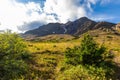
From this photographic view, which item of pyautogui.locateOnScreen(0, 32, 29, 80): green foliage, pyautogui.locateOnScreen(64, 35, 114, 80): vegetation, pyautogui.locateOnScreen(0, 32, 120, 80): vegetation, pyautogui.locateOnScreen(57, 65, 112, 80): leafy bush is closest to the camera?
pyautogui.locateOnScreen(0, 32, 29, 80): green foliage

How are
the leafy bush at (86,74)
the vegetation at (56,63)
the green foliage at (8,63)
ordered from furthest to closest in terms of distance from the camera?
the leafy bush at (86,74) < the vegetation at (56,63) < the green foliage at (8,63)

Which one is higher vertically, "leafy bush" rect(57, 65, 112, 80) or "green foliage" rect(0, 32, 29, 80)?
"green foliage" rect(0, 32, 29, 80)

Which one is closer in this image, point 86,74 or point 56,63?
point 86,74

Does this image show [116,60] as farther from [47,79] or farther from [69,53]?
[47,79]

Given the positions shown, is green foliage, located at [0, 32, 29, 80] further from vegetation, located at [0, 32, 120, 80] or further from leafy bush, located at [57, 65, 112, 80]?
leafy bush, located at [57, 65, 112, 80]

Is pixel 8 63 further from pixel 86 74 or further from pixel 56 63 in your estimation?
pixel 56 63

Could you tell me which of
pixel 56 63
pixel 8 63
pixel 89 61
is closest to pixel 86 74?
pixel 89 61

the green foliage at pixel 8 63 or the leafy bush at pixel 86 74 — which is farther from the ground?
the green foliage at pixel 8 63

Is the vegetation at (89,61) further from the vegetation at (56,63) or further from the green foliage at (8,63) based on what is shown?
the green foliage at (8,63)

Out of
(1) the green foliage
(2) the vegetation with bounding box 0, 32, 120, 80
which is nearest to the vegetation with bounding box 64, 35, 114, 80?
(2) the vegetation with bounding box 0, 32, 120, 80

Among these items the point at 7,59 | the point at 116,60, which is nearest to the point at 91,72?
the point at 7,59

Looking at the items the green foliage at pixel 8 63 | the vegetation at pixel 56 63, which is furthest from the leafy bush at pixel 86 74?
the green foliage at pixel 8 63

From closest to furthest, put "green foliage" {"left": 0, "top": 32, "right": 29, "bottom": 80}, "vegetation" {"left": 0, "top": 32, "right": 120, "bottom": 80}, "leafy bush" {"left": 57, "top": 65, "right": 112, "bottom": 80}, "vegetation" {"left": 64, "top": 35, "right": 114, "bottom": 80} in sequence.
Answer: "green foliage" {"left": 0, "top": 32, "right": 29, "bottom": 80} < "vegetation" {"left": 0, "top": 32, "right": 120, "bottom": 80} < "leafy bush" {"left": 57, "top": 65, "right": 112, "bottom": 80} < "vegetation" {"left": 64, "top": 35, "right": 114, "bottom": 80}

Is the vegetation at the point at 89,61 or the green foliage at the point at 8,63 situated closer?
the green foliage at the point at 8,63
